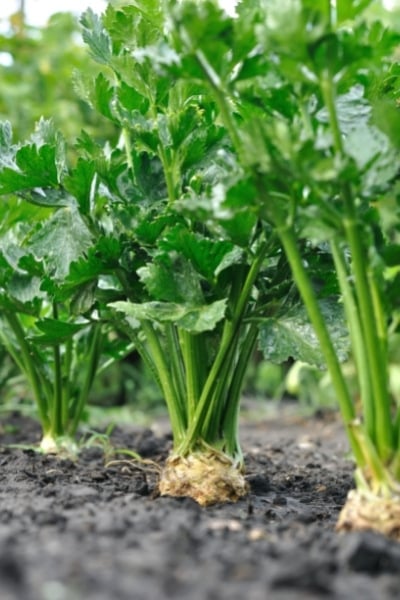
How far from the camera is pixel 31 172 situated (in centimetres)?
156

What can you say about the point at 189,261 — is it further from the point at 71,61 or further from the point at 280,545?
the point at 71,61

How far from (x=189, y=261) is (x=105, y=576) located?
73 centimetres

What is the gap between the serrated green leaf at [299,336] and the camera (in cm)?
147

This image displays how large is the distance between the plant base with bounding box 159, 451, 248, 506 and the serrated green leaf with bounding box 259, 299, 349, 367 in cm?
24

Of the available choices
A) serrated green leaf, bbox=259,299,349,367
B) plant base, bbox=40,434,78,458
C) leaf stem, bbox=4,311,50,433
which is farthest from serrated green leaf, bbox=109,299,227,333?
plant base, bbox=40,434,78,458

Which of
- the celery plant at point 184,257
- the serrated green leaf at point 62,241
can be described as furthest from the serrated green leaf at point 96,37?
the serrated green leaf at point 62,241

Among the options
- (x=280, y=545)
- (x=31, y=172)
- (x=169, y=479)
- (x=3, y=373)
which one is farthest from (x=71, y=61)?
(x=280, y=545)

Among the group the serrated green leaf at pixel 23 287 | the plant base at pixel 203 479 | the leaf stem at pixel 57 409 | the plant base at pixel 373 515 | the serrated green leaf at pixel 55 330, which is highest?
the serrated green leaf at pixel 23 287

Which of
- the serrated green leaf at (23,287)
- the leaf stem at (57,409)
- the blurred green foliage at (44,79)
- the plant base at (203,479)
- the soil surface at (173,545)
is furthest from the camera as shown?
the blurred green foliage at (44,79)

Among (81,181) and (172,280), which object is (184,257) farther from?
(81,181)

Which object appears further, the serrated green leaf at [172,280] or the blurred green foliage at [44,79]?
the blurred green foliage at [44,79]

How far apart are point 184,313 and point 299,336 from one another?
24 centimetres

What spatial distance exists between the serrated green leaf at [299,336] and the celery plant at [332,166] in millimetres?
217

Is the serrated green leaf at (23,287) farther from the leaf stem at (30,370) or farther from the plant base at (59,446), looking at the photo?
the plant base at (59,446)
